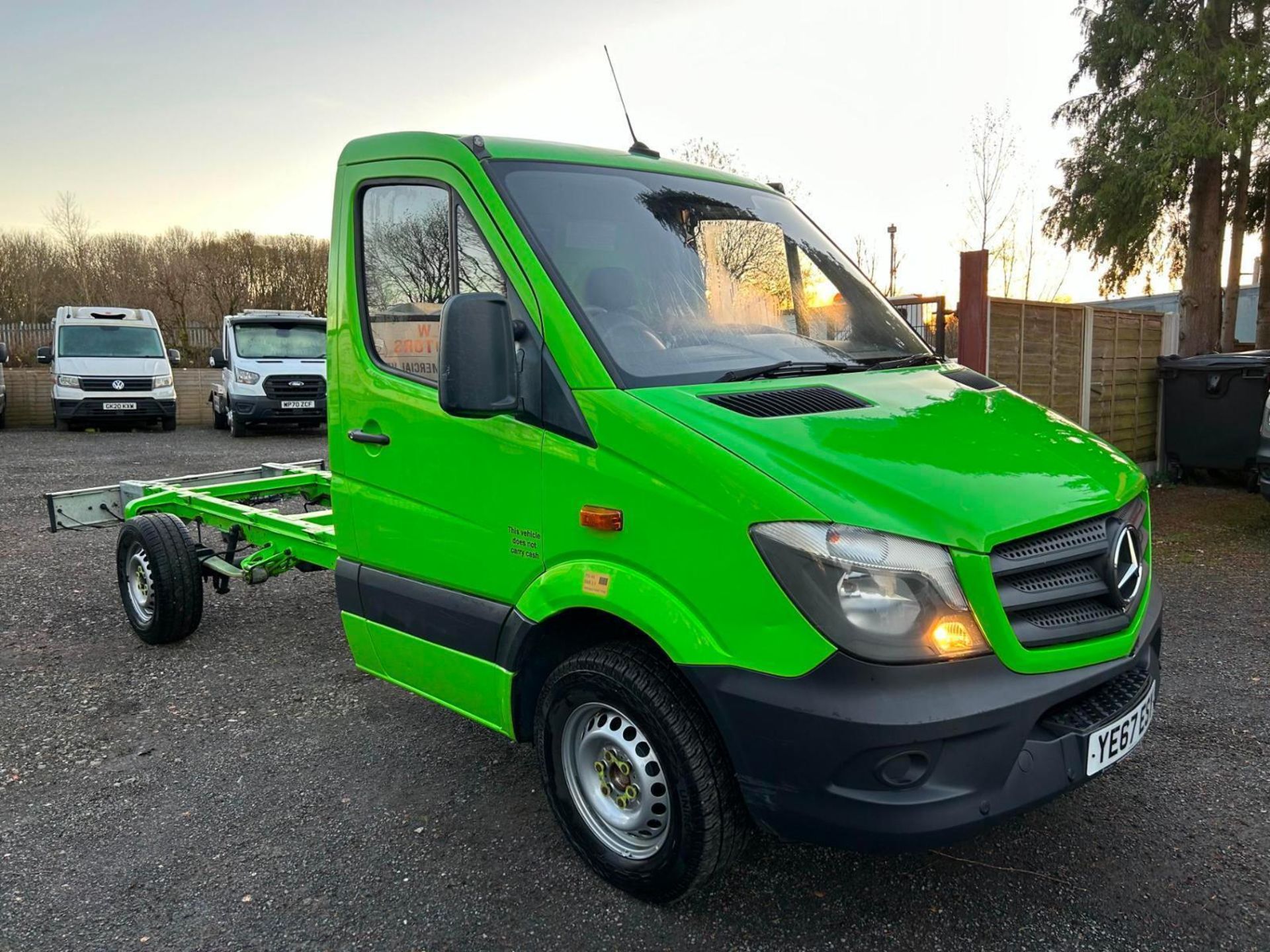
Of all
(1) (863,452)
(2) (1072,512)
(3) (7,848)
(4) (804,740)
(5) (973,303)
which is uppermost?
(5) (973,303)

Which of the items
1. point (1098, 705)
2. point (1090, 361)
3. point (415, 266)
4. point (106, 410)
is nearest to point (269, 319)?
point (106, 410)

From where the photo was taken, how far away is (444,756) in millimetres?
3959

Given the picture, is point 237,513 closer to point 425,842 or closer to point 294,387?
point 425,842

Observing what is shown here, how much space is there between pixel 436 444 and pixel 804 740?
161 centimetres

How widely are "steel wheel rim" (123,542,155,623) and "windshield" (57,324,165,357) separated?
14421 millimetres

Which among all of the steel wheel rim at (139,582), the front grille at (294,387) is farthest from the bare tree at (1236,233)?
the front grille at (294,387)

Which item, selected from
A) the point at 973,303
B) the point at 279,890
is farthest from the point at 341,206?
the point at 973,303

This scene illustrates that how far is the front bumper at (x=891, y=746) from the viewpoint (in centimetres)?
228

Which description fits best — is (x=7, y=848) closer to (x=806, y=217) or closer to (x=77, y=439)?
(x=806, y=217)

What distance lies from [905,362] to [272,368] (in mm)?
15516

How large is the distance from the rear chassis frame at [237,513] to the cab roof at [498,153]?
191 centimetres

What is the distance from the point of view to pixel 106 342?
17844 millimetres

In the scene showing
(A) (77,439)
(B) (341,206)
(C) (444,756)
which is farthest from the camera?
(A) (77,439)

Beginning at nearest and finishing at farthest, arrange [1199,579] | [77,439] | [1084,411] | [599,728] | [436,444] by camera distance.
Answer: [599,728] → [436,444] → [1199,579] → [1084,411] → [77,439]
